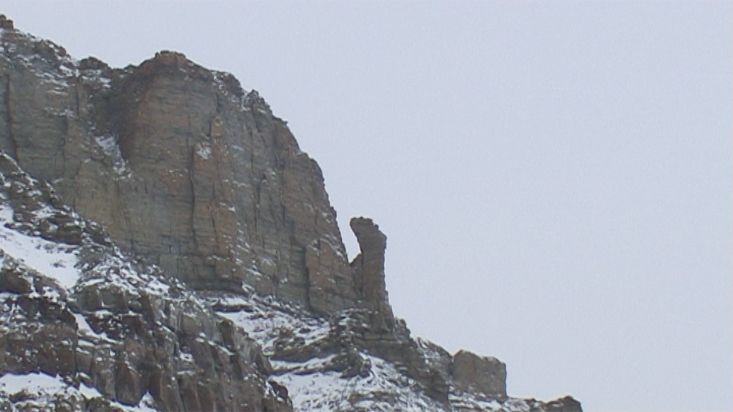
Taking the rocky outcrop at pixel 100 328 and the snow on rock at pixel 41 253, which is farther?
the snow on rock at pixel 41 253

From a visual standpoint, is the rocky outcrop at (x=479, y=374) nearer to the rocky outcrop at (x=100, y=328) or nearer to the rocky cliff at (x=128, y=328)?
the rocky cliff at (x=128, y=328)

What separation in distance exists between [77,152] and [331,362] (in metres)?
31.2

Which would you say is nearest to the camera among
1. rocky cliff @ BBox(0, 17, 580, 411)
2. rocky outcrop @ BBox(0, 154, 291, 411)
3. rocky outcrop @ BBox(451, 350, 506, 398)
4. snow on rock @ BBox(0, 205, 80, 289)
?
rocky outcrop @ BBox(0, 154, 291, 411)

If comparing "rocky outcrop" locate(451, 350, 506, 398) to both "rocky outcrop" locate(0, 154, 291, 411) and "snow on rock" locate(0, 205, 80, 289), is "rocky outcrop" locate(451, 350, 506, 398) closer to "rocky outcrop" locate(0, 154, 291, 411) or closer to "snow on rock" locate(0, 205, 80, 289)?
"rocky outcrop" locate(0, 154, 291, 411)

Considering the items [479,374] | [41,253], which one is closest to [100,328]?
[41,253]

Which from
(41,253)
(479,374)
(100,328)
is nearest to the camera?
(100,328)

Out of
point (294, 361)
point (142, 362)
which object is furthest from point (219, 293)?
point (142, 362)

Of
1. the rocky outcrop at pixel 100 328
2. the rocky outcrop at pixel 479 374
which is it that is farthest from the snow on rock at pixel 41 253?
the rocky outcrop at pixel 479 374

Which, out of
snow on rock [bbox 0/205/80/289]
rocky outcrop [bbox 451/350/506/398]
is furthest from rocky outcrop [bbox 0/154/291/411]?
rocky outcrop [bbox 451/350/506/398]

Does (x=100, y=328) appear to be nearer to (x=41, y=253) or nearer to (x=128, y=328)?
(x=128, y=328)

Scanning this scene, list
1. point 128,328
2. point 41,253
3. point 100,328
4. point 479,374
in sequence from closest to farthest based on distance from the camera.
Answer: point 100,328 → point 128,328 → point 41,253 → point 479,374

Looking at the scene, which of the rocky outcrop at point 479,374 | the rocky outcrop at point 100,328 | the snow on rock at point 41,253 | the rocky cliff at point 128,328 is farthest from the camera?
the rocky outcrop at point 479,374

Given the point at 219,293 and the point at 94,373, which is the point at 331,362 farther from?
the point at 94,373

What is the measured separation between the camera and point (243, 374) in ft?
532
